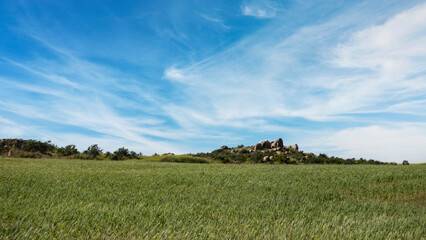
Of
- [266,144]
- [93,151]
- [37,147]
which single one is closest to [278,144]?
[266,144]

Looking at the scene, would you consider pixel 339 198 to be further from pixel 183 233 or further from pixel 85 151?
pixel 85 151

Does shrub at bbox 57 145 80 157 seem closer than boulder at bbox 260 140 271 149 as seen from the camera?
Yes

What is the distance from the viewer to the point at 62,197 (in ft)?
25.6

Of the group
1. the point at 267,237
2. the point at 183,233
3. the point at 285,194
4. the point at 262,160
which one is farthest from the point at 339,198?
the point at 262,160

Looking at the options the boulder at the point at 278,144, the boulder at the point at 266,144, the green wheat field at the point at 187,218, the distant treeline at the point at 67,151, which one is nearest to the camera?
the green wheat field at the point at 187,218

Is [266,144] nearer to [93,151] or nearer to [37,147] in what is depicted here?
[93,151]

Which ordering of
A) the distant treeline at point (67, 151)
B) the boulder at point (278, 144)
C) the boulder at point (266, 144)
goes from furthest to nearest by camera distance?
1. the boulder at point (266, 144)
2. the boulder at point (278, 144)
3. the distant treeline at point (67, 151)

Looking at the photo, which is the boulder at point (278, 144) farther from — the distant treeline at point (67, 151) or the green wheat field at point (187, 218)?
the green wheat field at point (187, 218)

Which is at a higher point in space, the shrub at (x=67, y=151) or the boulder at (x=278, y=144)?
the boulder at (x=278, y=144)

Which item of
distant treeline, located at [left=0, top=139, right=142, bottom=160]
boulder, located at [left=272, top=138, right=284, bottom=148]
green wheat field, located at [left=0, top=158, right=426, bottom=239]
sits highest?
boulder, located at [left=272, top=138, right=284, bottom=148]

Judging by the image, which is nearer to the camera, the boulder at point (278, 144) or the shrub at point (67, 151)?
the shrub at point (67, 151)

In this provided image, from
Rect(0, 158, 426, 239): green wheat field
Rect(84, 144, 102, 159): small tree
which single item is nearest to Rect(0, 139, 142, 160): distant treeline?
Rect(84, 144, 102, 159): small tree

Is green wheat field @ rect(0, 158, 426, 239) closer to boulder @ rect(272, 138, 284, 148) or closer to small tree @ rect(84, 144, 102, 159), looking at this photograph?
small tree @ rect(84, 144, 102, 159)

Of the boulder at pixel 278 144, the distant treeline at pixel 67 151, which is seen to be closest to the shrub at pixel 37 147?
the distant treeline at pixel 67 151
